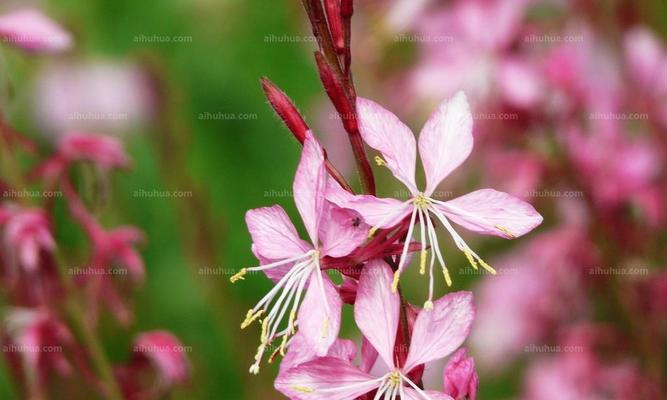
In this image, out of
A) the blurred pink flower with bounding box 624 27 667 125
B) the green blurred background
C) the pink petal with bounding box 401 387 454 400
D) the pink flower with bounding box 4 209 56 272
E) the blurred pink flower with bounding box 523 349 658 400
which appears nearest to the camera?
the pink petal with bounding box 401 387 454 400

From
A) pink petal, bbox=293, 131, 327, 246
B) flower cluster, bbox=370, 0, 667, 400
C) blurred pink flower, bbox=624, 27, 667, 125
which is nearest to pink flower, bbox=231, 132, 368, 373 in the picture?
pink petal, bbox=293, 131, 327, 246

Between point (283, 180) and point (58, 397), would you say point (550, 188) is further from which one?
point (283, 180)

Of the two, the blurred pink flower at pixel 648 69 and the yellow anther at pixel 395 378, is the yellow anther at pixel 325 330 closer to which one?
the yellow anther at pixel 395 378

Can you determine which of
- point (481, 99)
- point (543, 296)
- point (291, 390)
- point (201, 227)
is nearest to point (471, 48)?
point (481, 99)

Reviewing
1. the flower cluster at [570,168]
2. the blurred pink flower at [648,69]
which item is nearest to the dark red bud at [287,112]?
the flower cluster at [570,168]

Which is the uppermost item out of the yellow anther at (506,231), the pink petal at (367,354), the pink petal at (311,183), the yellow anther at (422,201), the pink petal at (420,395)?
the pink petal at (311,183)

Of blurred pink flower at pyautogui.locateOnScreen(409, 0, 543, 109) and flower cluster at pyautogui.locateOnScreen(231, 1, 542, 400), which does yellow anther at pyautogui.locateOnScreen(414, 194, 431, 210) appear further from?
blurred pink flower at pyautogui.locateOnScreen(409, 0, 543, 109)
